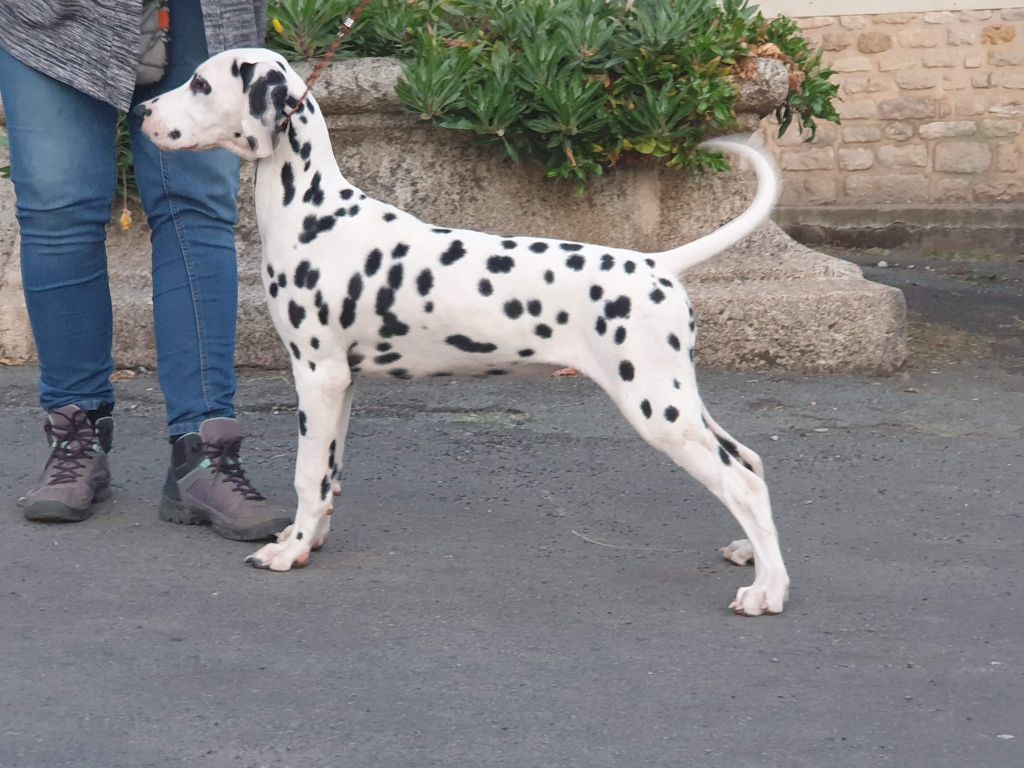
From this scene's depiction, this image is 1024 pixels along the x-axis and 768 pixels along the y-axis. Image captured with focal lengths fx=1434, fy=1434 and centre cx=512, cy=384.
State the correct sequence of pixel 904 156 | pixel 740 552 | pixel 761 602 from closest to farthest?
1. pixel 761 602
2. pixel 740 552
3. pixel 904 156

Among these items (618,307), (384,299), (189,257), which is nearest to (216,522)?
(189,257)

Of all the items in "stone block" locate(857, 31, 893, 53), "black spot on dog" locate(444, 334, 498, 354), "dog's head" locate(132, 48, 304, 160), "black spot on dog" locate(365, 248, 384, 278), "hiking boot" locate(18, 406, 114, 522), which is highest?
"stone block" locate(857, 31, 893, 53)

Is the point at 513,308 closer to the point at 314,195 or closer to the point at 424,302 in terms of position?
the point at 424,302

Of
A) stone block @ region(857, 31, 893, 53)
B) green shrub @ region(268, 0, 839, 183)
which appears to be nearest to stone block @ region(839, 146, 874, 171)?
stone block @ region(857, 31, 893, 53)

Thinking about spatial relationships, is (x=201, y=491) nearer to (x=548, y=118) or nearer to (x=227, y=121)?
(x=227, y=121)

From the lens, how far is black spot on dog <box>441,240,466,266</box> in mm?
3500

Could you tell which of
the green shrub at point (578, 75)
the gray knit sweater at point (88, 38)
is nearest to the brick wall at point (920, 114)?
the green shrub at point (578, 75)

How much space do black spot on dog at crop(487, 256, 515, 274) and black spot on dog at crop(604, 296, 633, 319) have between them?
264mm

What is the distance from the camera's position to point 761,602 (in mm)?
3338

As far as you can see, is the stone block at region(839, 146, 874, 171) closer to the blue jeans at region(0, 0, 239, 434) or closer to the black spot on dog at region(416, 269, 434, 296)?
the blue jeans at region(0, 0, 239, 434)

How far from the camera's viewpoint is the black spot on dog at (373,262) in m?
3.54

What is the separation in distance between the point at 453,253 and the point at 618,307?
449 millimetres

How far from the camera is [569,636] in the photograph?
127 inches

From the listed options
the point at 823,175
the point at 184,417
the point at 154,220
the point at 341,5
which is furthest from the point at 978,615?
the point at 823,175
